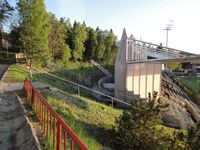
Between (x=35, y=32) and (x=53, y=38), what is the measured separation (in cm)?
2104

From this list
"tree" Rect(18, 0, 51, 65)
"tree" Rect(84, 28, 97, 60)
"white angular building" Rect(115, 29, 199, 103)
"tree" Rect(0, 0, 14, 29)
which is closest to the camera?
"tree" Rect(18, 0, 51, 65)

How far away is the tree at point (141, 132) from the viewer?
431 inches

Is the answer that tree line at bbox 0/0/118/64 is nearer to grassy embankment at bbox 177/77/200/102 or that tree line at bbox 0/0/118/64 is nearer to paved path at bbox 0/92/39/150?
paved path at bbox 0/92/39/150

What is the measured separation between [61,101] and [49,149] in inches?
365

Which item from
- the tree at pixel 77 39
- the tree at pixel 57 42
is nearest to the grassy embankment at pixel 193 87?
the tree at pixel 77 39

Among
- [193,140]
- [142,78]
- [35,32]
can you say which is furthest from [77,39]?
[193,140]

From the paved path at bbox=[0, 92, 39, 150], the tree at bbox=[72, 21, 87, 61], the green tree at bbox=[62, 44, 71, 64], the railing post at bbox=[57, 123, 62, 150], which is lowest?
the paved path at bbox=[0, 92, 39, 150]

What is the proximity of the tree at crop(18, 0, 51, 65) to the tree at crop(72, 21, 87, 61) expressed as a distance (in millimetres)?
26619

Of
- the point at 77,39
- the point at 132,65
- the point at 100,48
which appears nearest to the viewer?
Answer: the point at 132,65

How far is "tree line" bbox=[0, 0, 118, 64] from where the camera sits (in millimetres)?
24422

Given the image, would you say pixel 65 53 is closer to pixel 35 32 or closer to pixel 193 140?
pixel 35 32

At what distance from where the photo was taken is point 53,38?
45.5 metres

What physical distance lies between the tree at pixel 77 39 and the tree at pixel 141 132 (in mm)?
41660

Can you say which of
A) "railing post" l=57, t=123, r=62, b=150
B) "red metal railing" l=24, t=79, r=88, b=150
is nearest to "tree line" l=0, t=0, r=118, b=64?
"red metal railing" l=24, t=79, r=88, b=150
